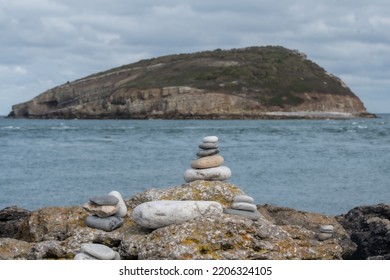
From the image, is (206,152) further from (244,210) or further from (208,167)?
(244,210)

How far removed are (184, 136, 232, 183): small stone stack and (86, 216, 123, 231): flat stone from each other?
2135 mm

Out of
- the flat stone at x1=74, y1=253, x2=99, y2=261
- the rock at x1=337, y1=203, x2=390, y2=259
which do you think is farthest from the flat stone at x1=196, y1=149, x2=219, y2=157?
the flat stone at x1=74, y1=253, x2=99, y2=261

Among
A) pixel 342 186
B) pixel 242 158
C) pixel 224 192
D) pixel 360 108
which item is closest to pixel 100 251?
pixel 224 192

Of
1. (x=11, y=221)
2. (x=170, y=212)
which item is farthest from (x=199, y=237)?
(x=11, y=221)

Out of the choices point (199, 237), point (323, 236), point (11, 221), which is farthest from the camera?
point (11, 221)

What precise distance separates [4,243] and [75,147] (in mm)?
42905

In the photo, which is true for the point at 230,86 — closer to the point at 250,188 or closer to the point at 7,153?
the point at 7,153

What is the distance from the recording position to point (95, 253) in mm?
9531

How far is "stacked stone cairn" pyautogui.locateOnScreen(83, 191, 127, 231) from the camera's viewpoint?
10.9 m

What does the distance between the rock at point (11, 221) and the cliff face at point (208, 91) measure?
123 m

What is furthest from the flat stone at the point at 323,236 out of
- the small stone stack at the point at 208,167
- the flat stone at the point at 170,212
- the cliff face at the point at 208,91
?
the cliff face at the point at 208,91

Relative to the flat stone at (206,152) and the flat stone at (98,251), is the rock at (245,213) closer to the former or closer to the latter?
the flat stone at (98,251)

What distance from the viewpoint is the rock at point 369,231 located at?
1191 cm

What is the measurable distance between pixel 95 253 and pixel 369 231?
17.2 feet
